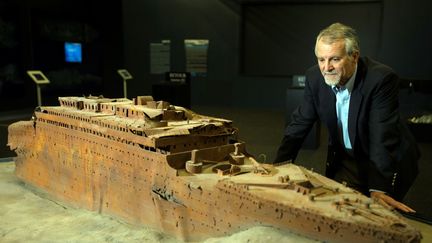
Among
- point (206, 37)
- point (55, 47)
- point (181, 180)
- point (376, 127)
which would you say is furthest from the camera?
point (206, 37)

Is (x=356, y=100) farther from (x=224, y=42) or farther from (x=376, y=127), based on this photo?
(x=224, y=42)

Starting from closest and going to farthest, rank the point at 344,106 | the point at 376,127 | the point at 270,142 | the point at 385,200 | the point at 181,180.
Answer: the point at 385,200 → the point at 376,127 → the point at 344,106 → the point at 181,180 → the point at 270,142

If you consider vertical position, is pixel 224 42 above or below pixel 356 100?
above

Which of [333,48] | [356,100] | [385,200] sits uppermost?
[333,48]

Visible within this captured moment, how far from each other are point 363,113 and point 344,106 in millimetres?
276

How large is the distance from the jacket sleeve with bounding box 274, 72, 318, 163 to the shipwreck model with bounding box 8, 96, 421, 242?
0.28 meters

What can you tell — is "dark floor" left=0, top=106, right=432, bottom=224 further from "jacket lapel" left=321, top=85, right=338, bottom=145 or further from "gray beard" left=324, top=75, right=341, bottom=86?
"gray beard" left=324, top=75, right=341, bottom=86

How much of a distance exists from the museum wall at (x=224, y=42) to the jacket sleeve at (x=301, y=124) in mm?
10769

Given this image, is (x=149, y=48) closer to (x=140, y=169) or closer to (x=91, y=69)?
(x=91, y=69)

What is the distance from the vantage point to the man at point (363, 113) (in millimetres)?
4629

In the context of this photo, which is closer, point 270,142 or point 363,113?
point 363,113

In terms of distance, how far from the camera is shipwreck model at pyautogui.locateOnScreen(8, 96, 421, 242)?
4.29m

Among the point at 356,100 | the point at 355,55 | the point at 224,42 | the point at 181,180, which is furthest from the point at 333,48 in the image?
the point at 224,42

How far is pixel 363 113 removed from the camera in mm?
4840
